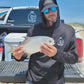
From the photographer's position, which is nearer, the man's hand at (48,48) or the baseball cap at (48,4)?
the man's hand at (48,48)

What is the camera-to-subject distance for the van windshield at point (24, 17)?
237 inches

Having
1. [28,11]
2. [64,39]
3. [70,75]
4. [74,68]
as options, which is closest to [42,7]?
[64,39]

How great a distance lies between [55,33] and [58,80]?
0.56 meters

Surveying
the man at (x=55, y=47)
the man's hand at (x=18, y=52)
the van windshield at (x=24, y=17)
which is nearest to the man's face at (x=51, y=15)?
the man at (x=55, y=47)

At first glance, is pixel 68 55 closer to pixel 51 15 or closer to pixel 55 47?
pixel 55 47

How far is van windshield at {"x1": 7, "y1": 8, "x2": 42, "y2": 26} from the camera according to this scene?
601cm

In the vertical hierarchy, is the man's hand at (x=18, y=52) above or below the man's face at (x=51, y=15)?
below

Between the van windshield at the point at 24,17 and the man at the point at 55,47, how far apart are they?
3.78m

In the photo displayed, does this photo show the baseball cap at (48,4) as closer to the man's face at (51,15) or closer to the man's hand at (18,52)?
the man's face at (51,15)

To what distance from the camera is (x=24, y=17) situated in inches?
243

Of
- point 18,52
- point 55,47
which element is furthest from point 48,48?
point 18,52

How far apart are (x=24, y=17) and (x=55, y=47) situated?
426 cm

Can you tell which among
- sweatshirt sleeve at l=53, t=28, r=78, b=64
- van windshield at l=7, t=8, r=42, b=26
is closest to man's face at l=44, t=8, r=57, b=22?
sweatshirt sleeve at l=53, t=28, r=78, b=64

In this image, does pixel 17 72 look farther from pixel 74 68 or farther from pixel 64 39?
pixel 64 39
